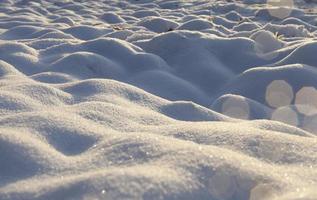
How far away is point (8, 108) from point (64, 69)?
90cm

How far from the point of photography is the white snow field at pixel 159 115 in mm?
990

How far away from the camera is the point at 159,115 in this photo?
5.25 feet

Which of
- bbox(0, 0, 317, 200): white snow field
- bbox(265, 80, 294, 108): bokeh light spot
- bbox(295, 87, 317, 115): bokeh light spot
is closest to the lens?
bbox(0, 0, 317, 200): white snow field

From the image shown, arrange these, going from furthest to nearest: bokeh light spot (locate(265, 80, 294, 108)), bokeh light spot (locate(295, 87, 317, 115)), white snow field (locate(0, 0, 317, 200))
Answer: bokeh light spot (locate(265, 80, 294, 108)) < bokeh light spot (locate(295, 87, 317, 115)) < white snow field (locate(0, 0, 317, 200))

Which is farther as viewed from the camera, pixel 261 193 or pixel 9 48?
pixel 9 48

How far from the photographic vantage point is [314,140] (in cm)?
131

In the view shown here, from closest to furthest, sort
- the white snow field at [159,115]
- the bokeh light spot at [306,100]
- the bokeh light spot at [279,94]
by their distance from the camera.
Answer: the white snow field at [159,115] → the bokeh light spot at [306,100] → the bokeh light spot at [279,94]

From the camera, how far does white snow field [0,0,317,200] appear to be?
990 millimetres

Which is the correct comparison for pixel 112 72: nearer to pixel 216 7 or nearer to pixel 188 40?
pixel 188 40

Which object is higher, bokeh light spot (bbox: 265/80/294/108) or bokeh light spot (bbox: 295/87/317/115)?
bokeh light spot (bbox: 295/87/317/115)

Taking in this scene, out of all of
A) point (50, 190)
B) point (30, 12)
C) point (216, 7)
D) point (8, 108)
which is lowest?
point (30, 12)

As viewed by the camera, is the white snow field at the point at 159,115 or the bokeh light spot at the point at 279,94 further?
the bokeh light spot at the point at 279,94

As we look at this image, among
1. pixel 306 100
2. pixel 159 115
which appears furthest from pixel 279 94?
pixel 159 115

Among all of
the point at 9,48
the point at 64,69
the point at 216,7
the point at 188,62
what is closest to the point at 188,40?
the point at 188,62
